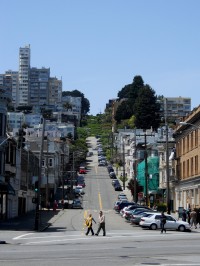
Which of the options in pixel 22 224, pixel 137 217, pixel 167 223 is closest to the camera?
pixel 167 223

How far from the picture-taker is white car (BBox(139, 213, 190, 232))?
49250 mm

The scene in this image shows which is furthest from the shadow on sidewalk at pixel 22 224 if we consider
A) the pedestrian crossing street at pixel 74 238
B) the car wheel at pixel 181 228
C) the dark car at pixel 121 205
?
the dark car at pixel 121 205

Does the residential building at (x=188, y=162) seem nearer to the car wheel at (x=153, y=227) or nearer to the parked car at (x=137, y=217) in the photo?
the parked car at (x=137, y=217)

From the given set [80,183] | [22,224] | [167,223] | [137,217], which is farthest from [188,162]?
[80,183]

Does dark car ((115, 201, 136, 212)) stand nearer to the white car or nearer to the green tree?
the white car

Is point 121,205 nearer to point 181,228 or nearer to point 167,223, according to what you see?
point 181,228

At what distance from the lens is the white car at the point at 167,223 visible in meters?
49.2

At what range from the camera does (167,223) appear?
49.2 meters

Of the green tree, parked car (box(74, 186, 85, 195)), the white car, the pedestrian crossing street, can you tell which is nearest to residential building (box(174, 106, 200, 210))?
the white car

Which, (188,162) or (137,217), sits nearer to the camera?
(137,217)

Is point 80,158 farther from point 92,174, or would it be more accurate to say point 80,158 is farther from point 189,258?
point 189,258

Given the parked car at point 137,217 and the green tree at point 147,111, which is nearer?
the parked car at point 137,217

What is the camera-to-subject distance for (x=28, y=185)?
3526 inches

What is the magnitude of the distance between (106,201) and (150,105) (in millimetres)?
89529
